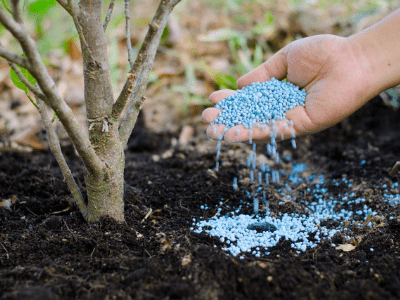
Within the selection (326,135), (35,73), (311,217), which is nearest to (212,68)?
(326,135)

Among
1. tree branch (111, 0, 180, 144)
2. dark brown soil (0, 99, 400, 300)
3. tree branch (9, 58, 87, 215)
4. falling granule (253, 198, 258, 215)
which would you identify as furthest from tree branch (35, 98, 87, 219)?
falling granule (253, 198, 258, 215)

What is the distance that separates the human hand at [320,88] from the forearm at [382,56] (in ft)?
0.13

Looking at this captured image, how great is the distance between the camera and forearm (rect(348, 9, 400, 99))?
1915 millimetres

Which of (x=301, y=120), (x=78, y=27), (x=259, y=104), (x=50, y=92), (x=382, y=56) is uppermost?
(x=382, y=56)

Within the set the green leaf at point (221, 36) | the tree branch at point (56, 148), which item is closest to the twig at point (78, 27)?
the tree branch at point (56, 148)

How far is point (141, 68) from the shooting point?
1.48m

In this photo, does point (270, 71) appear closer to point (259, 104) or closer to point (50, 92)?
point (259, 104)

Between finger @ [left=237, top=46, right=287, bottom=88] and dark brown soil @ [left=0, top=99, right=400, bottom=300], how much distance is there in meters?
0.63

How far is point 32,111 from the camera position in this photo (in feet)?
11.4

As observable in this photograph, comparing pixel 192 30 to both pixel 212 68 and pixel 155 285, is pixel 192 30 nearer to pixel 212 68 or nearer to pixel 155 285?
pixel 212 68

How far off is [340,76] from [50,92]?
1486mm

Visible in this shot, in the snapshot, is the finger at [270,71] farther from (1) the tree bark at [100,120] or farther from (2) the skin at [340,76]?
(1) the tree bark at [100,120]

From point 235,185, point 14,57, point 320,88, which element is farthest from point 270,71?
point 14,57

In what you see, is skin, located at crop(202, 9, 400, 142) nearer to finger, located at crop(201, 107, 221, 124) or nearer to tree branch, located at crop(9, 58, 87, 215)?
finger, located at crop(201, 107, 221, 124)
